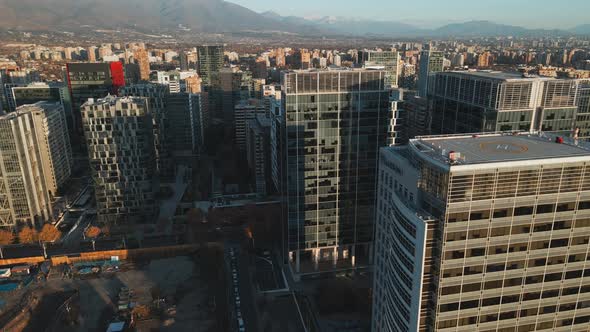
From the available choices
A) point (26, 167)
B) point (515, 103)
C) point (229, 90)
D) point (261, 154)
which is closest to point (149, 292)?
point (26, 167)

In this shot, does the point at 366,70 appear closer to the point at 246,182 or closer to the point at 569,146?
the point at 569,146

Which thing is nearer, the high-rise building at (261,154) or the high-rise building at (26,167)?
the high-rise building at (26,167)

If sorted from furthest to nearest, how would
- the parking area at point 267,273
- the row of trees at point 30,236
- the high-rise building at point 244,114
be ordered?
the high-rise building at point 244,114
the row of trees at point 30,236
the parking area at point 267,273

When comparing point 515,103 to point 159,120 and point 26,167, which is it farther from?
point 159,120

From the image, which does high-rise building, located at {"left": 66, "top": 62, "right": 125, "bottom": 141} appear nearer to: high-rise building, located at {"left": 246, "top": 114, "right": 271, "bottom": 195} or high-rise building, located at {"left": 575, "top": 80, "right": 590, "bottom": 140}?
high-rise building, located at {"left": 246, "top": 114, "right": 271, "bottom": 195}

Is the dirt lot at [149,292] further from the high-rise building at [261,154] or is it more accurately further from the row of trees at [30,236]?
the high-rise building at [261,154]

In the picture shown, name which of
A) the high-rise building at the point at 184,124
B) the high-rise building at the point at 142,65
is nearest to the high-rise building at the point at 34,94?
the high-rise building at the point at 184,124

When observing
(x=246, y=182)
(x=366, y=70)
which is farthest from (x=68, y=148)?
(x=366, y=70)
